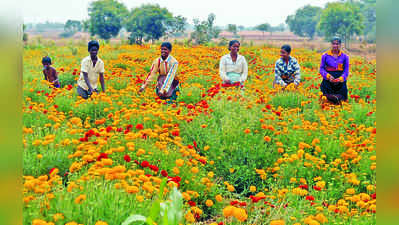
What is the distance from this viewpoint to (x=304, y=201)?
295 centimetres

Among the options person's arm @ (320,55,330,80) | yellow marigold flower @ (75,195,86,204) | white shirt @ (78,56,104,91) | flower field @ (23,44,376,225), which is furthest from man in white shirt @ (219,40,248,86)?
yellow marigold flower @ (75,195,86,204)

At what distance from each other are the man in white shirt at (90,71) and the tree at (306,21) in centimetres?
8891

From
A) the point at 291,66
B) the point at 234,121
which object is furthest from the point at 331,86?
the point at 234,121

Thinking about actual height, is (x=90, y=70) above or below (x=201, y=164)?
above

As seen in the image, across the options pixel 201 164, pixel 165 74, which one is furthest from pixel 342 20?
pixel 201 164

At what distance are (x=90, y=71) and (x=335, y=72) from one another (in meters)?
4.14

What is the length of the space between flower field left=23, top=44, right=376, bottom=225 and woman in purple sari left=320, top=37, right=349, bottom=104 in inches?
13.8

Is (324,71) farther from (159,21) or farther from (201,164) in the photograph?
(159,21)

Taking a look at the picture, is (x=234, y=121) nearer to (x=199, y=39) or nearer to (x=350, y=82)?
(x=350, y=82)

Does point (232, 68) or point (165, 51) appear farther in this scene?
point (232, 68)

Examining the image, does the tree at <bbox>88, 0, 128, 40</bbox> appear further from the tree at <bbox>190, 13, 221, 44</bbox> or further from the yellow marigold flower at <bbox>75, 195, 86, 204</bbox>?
the yellow marigold flower at <bbox>75, 195, 86, 204</bbox>

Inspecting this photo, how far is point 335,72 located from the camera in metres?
6.35

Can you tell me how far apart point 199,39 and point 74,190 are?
18.7 metres

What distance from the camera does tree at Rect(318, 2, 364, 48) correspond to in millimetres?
59969
